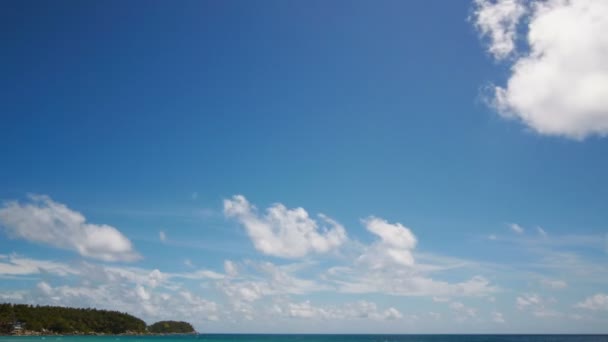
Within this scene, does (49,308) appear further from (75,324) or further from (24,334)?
(24,334)

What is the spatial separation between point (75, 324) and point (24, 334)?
29.3m

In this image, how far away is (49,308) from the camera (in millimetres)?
191375

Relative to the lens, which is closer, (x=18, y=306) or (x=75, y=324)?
(x=18, y=306)

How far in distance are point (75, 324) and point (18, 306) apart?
27.5 meters

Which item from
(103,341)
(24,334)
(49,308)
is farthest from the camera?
(49,308)

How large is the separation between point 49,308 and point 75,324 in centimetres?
1189

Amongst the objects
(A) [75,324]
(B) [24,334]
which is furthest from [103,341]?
(A) [75,324]

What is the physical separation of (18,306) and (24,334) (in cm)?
1183

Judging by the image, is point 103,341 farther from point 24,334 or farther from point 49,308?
point 49,308

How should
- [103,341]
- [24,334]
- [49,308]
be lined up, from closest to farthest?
[103,341]
[24,334]
[49,308]

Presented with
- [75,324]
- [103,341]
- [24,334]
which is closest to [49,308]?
[75,324]

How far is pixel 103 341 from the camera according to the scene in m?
148

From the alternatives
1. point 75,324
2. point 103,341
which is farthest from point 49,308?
point 103,341

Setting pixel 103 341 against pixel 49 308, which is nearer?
pixel 103 341
